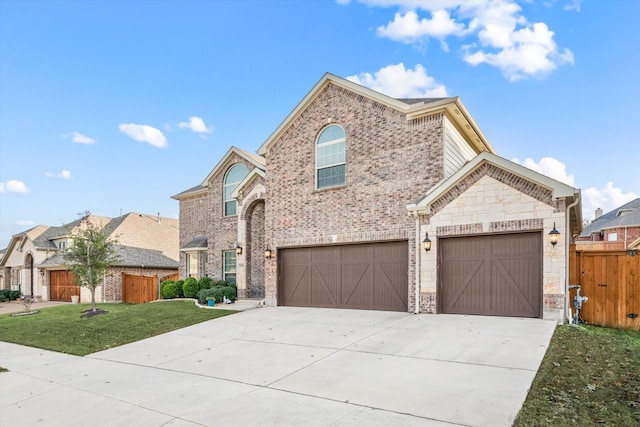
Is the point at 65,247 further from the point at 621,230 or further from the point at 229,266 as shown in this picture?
the point at 621,230

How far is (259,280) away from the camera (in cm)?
1805

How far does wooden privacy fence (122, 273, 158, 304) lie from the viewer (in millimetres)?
23297

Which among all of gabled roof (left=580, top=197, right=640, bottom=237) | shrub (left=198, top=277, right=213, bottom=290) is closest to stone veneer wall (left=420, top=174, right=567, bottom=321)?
shrub (left=198, top=277, right=213, bottom=290)

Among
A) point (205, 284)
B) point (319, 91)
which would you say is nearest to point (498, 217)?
point (319, 91)

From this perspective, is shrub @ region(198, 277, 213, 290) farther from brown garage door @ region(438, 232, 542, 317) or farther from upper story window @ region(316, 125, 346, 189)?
brown garage door @ region(438, 232, 542, 317)

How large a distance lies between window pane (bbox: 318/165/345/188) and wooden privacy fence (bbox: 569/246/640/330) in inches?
285

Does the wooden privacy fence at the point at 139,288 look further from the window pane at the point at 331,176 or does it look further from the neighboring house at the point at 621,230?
the neighboring house at the point at 621,230

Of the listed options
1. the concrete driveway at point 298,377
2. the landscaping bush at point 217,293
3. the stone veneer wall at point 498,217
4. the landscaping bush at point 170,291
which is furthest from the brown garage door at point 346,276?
the landscaping bush at point 170,291

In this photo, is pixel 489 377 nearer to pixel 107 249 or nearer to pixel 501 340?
pixel 501 340

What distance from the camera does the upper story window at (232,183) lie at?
20359 millimetres

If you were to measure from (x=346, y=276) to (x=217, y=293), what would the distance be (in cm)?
648

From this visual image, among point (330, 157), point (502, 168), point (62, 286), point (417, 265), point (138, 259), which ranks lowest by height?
point (62, 286)

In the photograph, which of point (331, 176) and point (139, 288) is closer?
point (331, 176)

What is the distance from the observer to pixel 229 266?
20359mm
